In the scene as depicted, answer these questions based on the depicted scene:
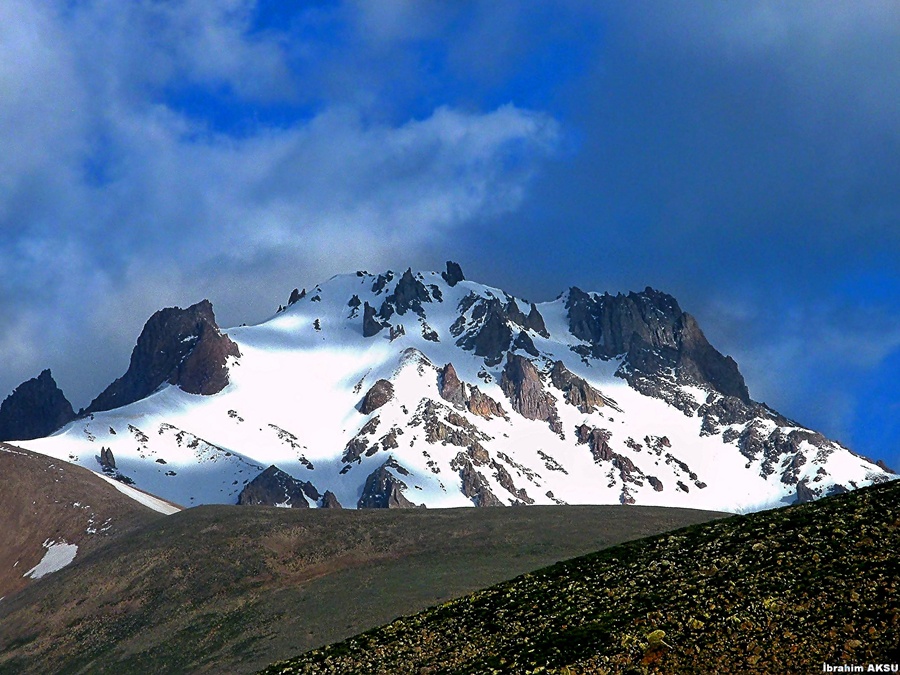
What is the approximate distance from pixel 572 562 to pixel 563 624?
1497cm

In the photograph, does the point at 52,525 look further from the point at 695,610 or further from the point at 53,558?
the point at 695,610

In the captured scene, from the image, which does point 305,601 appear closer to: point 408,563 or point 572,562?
point 408,563

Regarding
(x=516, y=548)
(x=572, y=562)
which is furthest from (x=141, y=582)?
(x=572, y=562)

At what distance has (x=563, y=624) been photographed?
51562mm

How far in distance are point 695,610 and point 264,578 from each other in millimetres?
93567

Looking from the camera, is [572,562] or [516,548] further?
[516,548]

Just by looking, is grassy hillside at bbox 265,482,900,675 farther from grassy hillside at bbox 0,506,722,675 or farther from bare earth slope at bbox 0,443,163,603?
bare earth slope at bbox 0,443,163,603

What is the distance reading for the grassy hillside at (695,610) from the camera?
40.8 meters

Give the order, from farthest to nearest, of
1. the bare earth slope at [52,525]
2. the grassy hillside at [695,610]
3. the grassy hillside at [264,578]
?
the bare earth slope at [52,525]
the grassy hillside at [264,578]
the grassy hillside at [695,610]

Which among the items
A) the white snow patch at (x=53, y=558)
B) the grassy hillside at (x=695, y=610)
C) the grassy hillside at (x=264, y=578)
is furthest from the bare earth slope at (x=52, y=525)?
the grassy hillside at (x=695, y=610)

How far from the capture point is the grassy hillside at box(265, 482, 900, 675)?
40.8 metres

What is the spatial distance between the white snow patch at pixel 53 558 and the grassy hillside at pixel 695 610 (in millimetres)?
123192

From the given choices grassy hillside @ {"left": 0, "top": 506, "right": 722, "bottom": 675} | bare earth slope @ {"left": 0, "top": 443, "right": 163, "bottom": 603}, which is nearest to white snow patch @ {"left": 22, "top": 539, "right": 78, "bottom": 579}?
bare earth slope @ {"left": 0, "top": 443, "right": 163, "bottom": 603}

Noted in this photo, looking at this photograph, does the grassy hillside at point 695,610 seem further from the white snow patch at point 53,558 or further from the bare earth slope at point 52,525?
the bare earth slope at point 52,525
